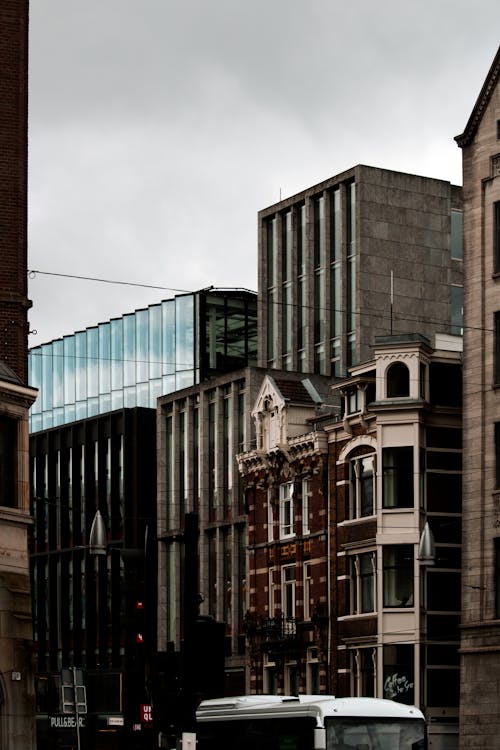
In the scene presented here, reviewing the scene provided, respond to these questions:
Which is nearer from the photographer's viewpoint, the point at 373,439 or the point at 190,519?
the point at 190,519

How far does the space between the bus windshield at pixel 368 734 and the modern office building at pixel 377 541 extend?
76.9 ft

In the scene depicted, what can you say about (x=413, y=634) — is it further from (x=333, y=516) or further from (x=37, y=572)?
(x=37, y=572)

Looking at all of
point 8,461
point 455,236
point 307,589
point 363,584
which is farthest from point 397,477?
point 455,236

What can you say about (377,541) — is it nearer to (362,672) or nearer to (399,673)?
(399,673)

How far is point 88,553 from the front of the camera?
9369 cm

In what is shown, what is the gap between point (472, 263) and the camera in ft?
210

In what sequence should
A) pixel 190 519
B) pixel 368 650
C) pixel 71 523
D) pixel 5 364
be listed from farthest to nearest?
1. pixel 71 523
2. pixel 368 650
3. pixel 5 364
4. pixel 190 519

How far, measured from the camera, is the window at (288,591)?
236ft

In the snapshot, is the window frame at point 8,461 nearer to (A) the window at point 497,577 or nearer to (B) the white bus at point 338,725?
(B) the white bus at point 338,725

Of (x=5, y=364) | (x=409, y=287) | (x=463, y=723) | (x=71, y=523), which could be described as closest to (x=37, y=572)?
(x=71, y=523)

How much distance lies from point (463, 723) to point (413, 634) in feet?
12.9

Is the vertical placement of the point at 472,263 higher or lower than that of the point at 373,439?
higher

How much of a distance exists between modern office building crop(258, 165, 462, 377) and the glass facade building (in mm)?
2704

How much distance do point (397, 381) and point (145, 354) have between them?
35.7 meters
